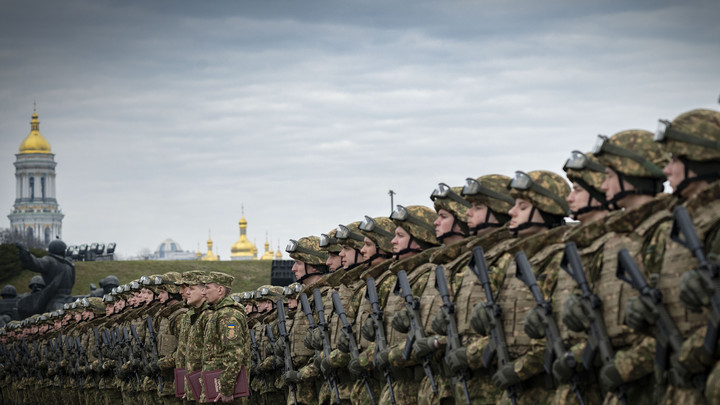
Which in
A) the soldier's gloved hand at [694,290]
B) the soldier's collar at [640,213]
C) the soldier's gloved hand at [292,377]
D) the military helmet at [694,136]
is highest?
the military helmet at [694,136]

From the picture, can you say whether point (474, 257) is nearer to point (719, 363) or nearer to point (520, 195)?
point (520, 195)

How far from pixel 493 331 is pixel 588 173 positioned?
1.33m

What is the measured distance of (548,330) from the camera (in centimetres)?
759

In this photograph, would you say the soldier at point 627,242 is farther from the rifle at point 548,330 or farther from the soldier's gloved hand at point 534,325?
the soldier's gloved hand at point 534,325

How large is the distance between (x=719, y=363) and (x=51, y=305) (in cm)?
3907

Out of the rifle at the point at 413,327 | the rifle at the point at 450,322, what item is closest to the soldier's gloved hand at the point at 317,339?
the rifle at the point at 413,327

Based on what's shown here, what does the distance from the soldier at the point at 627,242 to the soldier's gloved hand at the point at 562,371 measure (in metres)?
0.31

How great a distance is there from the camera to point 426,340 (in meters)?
9.41

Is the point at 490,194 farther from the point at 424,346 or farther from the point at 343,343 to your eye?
the point at 343,343

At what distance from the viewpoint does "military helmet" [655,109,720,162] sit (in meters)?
6.58

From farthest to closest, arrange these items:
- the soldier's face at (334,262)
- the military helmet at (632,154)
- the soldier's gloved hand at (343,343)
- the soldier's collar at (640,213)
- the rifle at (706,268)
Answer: the soldier's face at (334,262) → the soldier's gloved hand at (343,343) → the military helmet at (632,154) → the soldier's collar at (640,213) → the rifle at (706,268)

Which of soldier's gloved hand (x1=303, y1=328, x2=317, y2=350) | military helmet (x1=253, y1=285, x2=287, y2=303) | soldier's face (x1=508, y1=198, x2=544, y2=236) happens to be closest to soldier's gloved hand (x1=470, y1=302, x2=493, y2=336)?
soldier's face (x1=508, y1=198, x2=544, y2=236)

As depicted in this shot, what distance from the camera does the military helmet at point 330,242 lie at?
45.2 feet

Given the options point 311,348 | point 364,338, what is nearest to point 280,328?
point 311,348
